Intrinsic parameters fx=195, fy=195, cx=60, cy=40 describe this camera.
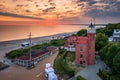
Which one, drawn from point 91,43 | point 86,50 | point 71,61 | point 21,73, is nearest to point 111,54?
point 91,43

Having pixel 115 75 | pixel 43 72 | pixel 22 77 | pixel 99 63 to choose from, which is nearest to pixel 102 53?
pixel 99 63

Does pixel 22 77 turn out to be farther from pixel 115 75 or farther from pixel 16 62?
pixel 115 75

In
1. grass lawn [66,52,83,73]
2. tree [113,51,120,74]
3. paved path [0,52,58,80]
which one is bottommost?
paved path [0,52,58,80]

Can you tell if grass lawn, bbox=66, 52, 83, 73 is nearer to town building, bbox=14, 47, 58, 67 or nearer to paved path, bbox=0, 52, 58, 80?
paved path, bbox=0, 52, 58, 80

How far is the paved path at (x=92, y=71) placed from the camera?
103 ft

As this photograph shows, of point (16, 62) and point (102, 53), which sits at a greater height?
point (102, 53)

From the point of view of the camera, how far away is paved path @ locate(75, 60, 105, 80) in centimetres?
3143

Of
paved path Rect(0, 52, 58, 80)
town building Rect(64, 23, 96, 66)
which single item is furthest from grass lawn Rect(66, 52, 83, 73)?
paved path Rect(0, 52, 58, 80)

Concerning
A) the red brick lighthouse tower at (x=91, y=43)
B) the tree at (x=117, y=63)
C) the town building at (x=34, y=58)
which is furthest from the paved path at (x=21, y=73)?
the tree at (x=117, y=63)

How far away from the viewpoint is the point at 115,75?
1233 inches

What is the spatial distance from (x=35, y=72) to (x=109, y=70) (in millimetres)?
14146

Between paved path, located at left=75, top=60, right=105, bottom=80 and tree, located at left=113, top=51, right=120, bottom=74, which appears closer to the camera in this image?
tree, located at left=113, top=51, right=120, bottom=74

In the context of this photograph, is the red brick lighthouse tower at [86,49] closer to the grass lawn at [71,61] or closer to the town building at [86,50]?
the town building at [86,50]

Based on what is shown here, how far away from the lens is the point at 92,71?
113 ft
